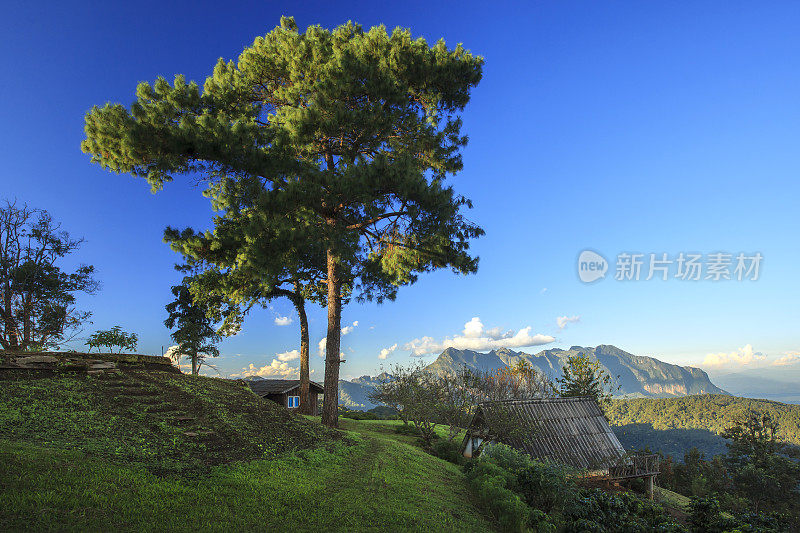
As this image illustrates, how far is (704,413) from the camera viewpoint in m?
118

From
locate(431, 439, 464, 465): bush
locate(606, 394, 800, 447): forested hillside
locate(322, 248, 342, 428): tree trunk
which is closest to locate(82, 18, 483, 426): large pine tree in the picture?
locate(322, 248, 342, 428): tree trunk

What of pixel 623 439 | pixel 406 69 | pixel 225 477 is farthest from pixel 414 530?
pixel 623 439

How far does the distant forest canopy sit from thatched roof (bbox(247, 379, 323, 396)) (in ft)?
303

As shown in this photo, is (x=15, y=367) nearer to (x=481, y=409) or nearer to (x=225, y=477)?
(x=225, y=477)

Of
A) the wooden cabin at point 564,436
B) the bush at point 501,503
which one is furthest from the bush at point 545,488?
the wooden cabin at point 564,436

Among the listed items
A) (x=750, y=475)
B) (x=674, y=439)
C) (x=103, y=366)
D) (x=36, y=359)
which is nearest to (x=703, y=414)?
(x=674, y=439)

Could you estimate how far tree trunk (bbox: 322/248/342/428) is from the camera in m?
15.9

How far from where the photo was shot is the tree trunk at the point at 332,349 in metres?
15.9

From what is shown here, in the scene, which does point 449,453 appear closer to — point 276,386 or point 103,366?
point 103,366

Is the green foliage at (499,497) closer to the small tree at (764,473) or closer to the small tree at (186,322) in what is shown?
the small tree at (186,322)

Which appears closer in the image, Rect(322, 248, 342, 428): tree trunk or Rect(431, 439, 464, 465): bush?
Rect(431, 439, 464, 465): bush

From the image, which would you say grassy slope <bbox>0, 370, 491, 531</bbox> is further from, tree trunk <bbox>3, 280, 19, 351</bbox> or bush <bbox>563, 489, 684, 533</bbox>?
tree trunk <bbox>3, 280, 19, 351</bbox>

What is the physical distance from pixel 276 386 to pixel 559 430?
2502 cm

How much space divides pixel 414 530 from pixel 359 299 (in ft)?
38.2
